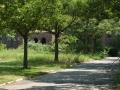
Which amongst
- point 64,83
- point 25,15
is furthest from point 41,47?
point 64,83

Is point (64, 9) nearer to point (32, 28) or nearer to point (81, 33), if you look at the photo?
point (32, 28)

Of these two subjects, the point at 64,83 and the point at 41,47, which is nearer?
the point at 64,83

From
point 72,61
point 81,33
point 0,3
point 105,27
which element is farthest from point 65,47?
point 0,3

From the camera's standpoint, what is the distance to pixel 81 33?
48.1m

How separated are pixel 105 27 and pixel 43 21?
24273 millimetres

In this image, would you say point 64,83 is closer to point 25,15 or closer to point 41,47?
point 25,15

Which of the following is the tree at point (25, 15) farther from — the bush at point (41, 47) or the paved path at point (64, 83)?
the bush at point (41, 47)

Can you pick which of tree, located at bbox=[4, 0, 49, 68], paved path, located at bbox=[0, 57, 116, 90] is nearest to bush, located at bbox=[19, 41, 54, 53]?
tree, located at bbox=[4, 0, 49, 68]

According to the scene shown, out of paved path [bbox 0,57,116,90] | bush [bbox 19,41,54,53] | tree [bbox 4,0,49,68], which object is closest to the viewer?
paved path [bbox 0,57,116,90]

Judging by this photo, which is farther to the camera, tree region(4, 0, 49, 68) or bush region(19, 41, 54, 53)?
bush region(19, 41, 54, 53)

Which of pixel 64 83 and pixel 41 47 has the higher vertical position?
pixel 41 47

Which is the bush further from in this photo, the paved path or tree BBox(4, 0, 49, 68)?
the paved path

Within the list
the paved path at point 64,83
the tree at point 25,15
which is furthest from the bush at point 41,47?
the paved path at point 64,83

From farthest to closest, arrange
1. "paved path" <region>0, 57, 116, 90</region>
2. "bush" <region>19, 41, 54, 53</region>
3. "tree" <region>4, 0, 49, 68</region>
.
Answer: "bush" <region>19, 41, 54, 53</region>
"tree" <region>4, 0, 49, 68</region>
"paved path" <region>0, 57, 116, 90</region>
